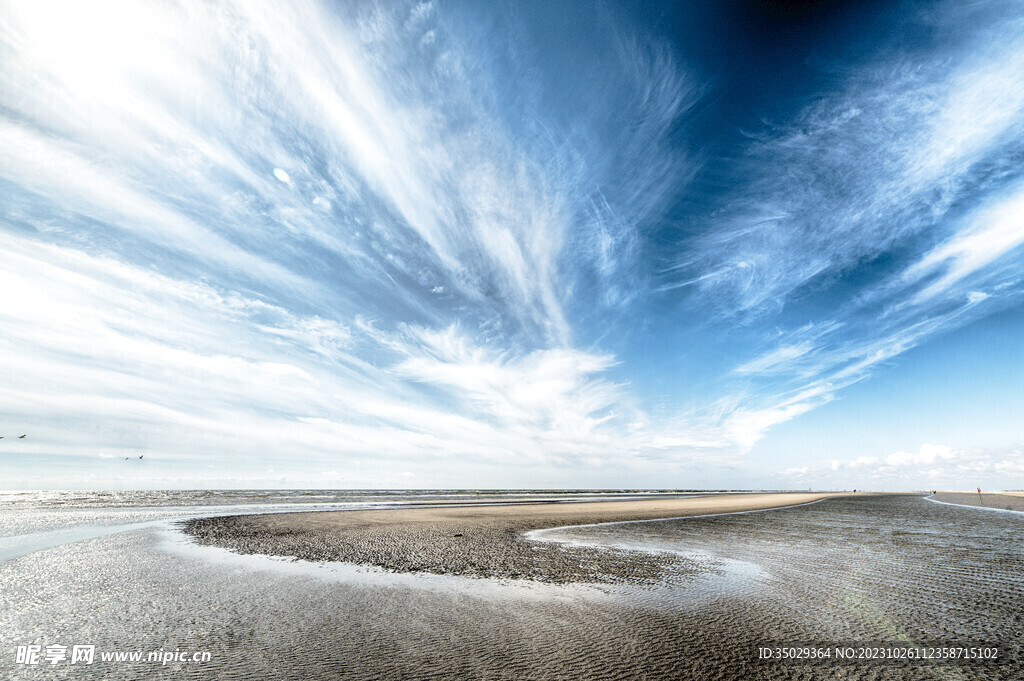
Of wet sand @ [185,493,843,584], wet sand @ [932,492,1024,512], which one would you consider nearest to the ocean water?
wet sand @ [185,493,843,584]

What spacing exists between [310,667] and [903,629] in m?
11.2

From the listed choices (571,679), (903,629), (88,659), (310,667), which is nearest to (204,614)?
(88,659)

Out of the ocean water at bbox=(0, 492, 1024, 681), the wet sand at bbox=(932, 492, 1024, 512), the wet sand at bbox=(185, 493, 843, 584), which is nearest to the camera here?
the ocean water at bbox=(0, 492, 1024, 681)

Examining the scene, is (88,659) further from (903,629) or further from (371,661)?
(903,629)

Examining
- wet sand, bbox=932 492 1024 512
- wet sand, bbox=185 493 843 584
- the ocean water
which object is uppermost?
the ocean water

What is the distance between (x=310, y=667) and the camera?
6.85 meters

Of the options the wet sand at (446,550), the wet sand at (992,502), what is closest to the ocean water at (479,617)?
the wet sand at (446,550)

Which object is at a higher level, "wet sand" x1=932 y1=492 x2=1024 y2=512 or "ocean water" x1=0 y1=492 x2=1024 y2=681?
"ocean water" x1=0 y1=492 x2=1024 y2=681

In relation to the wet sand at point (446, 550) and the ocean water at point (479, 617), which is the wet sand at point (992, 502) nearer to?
the ocean water at point (479, 617)

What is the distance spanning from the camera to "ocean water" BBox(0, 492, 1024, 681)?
6.89m

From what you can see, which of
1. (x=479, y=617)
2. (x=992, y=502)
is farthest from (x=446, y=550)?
(x=992, y=502)

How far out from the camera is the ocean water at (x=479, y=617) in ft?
22.6

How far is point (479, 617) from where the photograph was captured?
31.0 ft

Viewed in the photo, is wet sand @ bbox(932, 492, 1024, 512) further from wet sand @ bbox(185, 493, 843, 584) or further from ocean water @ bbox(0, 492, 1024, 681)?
wet sand @ bbox(185, 493, 843, 584)
